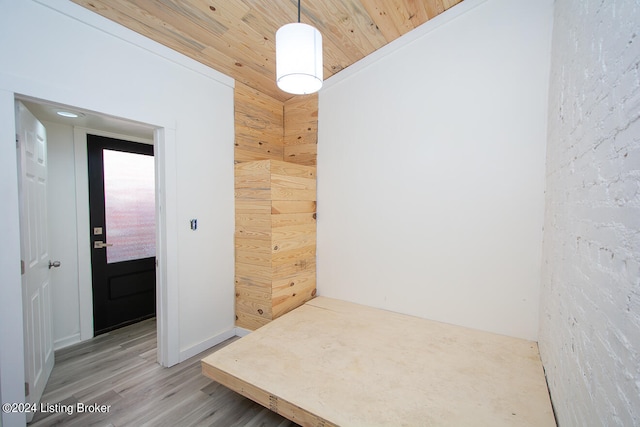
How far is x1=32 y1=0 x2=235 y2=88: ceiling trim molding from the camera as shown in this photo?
161 cm

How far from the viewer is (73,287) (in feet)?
8.60

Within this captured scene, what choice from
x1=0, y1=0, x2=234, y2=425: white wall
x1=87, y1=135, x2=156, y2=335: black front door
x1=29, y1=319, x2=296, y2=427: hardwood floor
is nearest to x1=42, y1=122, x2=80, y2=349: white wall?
x1=87, y1=135, x2=156, y2=335: black front door

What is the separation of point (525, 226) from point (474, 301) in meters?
0.71

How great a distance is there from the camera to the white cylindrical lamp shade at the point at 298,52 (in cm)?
141

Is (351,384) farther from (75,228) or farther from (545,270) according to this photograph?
(75,228)

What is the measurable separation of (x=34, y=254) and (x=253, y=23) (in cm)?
232

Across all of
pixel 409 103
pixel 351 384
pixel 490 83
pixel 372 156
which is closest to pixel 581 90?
pixel 490 83

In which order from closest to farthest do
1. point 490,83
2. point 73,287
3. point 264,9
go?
point 264,9
point 490,83
point 73,287

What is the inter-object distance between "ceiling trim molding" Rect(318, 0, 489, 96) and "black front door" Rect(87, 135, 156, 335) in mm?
2353

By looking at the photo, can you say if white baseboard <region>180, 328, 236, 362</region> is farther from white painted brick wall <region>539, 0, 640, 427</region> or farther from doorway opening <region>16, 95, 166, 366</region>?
white painted brick wall <region>539, 0, 640, 427</region>

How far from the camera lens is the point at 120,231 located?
2.94m

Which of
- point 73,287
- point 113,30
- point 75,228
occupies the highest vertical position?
point 113,30

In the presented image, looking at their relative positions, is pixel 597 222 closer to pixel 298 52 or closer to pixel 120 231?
pixel 298 52

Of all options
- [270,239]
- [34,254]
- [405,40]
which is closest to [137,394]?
[34,254]
